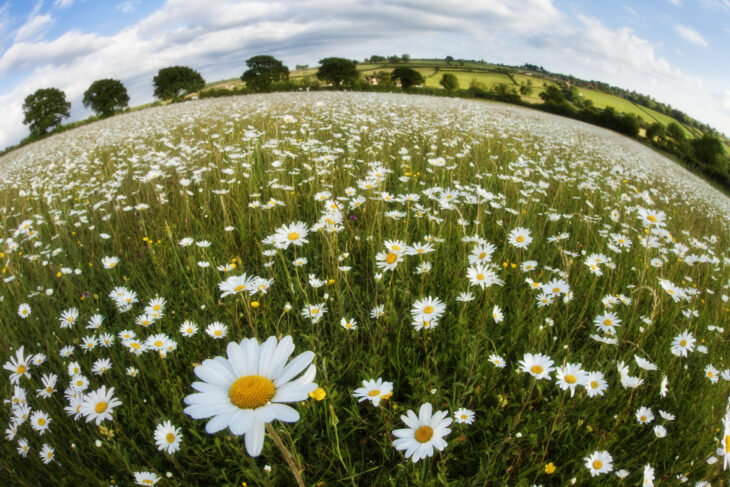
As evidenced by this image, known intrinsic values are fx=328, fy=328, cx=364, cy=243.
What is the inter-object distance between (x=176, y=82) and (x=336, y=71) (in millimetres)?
21979

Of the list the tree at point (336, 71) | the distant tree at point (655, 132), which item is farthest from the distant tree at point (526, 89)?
the tree at point (336, 71)

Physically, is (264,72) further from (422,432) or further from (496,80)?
(422,432)

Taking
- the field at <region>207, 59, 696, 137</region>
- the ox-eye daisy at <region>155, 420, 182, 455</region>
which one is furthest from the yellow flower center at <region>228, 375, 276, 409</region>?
the field at <region>207, 59, 696, 137</region>

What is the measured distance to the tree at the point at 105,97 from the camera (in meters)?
42.4

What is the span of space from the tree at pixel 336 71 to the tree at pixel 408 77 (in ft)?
18.8

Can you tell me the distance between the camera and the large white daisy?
2.11 ft

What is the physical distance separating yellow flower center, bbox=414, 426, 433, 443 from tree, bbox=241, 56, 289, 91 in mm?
47421

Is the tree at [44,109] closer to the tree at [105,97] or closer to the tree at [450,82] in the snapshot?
the tree at [105,97]

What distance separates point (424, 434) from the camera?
1.08 m

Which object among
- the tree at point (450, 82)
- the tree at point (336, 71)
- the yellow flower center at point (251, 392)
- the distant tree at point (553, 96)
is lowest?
the yellow flower center at point (251, 392)

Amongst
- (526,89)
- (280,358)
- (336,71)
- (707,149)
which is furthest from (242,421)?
(707,149)

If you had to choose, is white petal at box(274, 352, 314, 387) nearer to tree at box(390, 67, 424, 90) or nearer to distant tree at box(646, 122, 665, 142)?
distant tree at box(646, 122, 665, 142)

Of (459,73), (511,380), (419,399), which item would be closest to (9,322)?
(419,399)

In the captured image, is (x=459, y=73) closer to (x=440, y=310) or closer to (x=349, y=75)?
(x=349, y=75)
